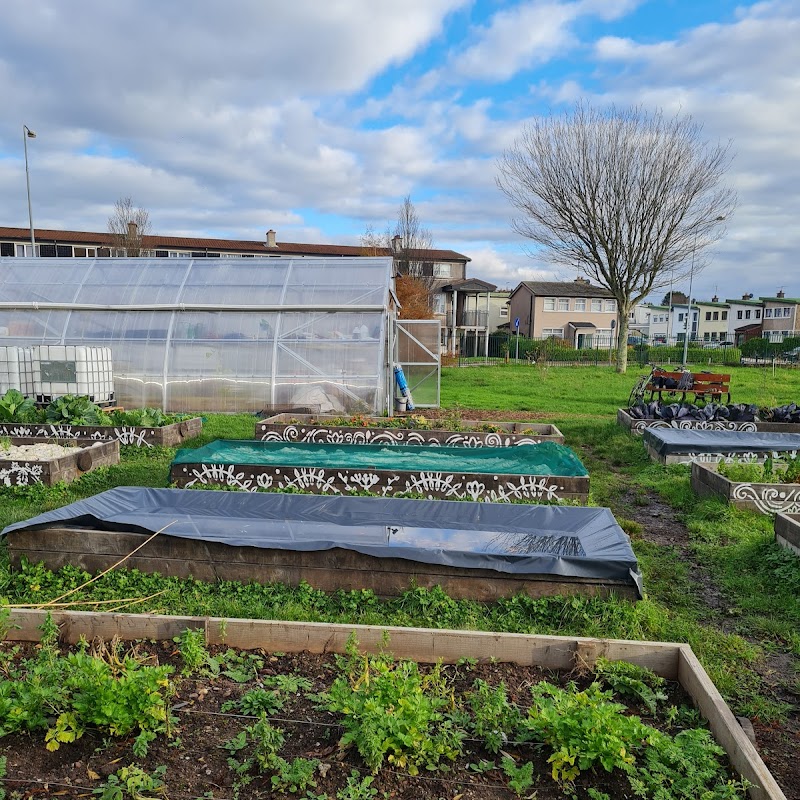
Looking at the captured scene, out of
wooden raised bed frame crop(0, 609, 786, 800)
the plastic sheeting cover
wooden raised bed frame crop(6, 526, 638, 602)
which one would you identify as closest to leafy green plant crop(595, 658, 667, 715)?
wooden raised bed frame crop(0, 609, 786, 800)

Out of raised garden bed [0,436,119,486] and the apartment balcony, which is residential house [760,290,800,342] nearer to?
the apartment balcony

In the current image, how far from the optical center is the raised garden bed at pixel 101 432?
31.0 feet

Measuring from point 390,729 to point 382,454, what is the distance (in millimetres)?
5665

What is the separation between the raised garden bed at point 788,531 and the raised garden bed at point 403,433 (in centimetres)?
363

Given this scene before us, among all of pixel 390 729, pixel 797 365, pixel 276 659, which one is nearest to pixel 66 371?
pixel 276 659

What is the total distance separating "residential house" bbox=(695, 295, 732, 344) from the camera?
64.1 metres

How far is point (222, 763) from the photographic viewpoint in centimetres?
264

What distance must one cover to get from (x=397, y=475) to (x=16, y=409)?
7.30 meters

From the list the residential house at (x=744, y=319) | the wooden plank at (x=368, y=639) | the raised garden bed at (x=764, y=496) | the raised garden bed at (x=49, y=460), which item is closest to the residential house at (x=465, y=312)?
the residential house at (x=744, y=319)

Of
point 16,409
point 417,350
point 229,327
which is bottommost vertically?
point 16,409

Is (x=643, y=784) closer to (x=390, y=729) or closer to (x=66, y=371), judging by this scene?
(x=390, y=729)

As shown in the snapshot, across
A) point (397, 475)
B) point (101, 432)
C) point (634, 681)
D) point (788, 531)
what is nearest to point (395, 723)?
point (634, 681)

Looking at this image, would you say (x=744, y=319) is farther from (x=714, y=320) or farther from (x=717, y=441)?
(x=717, y=441)

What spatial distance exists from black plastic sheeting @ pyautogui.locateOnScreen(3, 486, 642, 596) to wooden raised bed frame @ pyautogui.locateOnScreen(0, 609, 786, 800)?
0.73 meters
